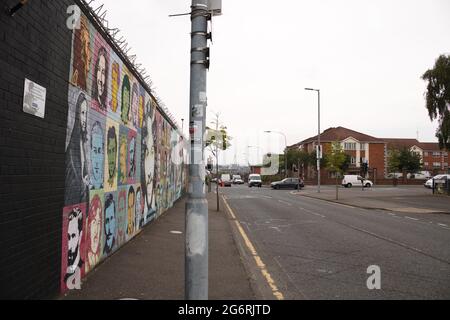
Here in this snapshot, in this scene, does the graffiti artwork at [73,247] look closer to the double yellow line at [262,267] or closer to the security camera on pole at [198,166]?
the security camera on pole at [198,166]

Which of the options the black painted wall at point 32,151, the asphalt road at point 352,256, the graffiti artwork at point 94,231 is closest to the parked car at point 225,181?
the asphalt road at point 352,256

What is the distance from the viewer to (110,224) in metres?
7.67

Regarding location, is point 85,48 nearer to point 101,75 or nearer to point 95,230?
point 101,75

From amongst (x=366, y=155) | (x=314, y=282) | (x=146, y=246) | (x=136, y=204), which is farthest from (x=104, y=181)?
(x=366, y=155)

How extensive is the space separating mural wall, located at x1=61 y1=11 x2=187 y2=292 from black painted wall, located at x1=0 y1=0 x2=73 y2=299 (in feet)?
1.18

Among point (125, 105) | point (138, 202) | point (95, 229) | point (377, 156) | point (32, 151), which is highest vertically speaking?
point (377, 156)

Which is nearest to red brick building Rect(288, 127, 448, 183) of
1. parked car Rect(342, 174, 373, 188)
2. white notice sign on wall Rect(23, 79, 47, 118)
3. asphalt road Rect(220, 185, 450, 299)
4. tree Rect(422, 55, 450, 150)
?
parked car Rect(342, 174, 373, 188)

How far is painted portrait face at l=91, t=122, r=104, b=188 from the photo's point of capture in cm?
646

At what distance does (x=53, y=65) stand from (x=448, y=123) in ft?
112

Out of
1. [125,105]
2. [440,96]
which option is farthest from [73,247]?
[440,96]

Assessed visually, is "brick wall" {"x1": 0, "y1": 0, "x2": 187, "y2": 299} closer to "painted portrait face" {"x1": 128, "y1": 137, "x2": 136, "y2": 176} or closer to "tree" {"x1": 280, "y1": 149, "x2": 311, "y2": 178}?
"painted portrait face" {"x1": 128, "y1": 137, "x2": 136, "y2": 176}

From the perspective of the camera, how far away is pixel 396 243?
1023 centimetres

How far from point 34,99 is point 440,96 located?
117 ft

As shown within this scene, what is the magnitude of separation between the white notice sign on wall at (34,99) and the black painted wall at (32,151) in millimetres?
65
